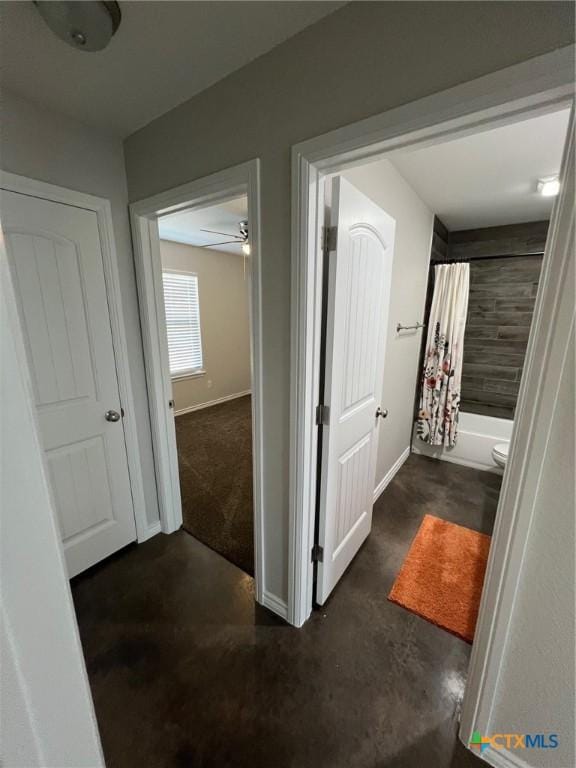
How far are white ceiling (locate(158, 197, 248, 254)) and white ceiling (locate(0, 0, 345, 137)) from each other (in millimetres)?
1058

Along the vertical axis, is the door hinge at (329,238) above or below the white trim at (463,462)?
above

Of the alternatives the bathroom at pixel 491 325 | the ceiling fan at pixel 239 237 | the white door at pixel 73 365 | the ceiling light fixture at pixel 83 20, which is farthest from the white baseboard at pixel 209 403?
the ceiling light fixture at pixel 83 20

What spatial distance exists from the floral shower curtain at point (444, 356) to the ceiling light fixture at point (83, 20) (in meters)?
2.85

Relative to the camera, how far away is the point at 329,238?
1.18 meters

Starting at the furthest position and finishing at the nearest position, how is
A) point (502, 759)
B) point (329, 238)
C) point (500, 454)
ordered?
point (500, 454), point (329, 238), point (502, 759)

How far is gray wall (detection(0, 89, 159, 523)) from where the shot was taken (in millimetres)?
1295

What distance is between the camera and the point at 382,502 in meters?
2.49

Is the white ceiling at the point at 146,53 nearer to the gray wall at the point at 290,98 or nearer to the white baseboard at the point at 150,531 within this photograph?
the gray wall at the point at 290,98

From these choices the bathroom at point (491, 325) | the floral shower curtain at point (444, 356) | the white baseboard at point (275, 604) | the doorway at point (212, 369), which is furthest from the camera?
the bathroom at point (491, 325)

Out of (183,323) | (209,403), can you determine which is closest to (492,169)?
(183,323)

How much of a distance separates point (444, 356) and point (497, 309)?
926 mm

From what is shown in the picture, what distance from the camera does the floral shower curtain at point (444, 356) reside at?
2883mm

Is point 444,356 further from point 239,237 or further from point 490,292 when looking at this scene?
point 239,237

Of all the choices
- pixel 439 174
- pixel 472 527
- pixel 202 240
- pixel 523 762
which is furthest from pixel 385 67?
pixel 202 240
